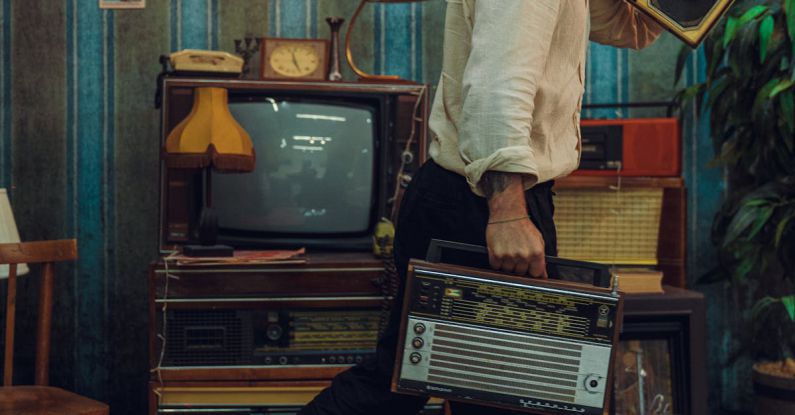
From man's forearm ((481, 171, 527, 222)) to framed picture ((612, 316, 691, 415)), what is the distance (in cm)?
126

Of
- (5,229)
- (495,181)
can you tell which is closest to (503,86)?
(495,181)

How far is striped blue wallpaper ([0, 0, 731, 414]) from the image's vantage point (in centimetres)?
300

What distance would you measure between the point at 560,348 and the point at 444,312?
19 centimetres

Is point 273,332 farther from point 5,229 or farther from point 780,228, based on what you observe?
point 780,228

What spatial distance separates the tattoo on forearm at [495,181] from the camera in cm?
126

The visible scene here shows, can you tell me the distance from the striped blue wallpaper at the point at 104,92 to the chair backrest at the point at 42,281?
1032mm

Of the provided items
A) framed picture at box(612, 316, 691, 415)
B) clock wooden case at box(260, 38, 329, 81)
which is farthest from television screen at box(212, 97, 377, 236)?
framed picture at box(612, 316, 691, 415)

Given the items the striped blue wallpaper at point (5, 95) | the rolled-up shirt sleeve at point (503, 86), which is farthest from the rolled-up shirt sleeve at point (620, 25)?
the striped blue wallpaper at point (5, 95)

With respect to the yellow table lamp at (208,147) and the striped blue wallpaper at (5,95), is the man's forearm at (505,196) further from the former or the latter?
the striped blue wallpaper at (5,95)

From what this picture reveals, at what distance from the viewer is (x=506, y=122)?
1246mm

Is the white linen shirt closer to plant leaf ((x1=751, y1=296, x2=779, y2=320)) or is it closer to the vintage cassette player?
the vintage cassette player

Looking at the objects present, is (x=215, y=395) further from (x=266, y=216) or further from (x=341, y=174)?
(x=341, y=174)

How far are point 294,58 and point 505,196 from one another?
1.54 metres

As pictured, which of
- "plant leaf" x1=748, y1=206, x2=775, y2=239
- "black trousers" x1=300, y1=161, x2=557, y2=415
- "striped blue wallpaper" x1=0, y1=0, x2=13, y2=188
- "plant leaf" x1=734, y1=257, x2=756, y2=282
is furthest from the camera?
"striped blue wallpaper" x1=0, y1=0, x2=13, y2=188
